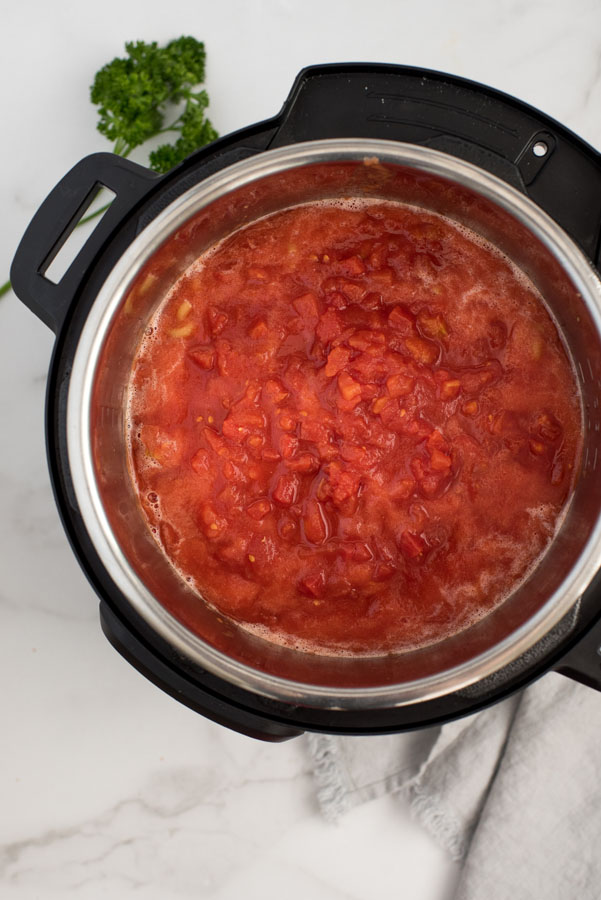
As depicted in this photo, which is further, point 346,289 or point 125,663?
point 125,663

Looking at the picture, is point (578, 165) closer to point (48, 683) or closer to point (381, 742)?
point (381, 742)

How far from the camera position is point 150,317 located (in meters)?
2.09

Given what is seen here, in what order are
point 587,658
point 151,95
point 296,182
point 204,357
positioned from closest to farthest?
point 587,658
point 296,182
point 204,357
point 151,95

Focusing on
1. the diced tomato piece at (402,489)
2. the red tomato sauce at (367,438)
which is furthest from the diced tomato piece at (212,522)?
the diced tomato piece at (402,489)

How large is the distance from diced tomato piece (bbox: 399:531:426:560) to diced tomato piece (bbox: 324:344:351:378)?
0.43 metres

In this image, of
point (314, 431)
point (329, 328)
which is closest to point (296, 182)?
point (329, 328)

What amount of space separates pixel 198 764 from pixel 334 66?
1830mm

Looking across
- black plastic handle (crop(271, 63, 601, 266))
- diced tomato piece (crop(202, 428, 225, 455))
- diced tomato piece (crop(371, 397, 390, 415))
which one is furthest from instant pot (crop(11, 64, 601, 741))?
diced tomato piece (crop(371, 397, 390, 415))

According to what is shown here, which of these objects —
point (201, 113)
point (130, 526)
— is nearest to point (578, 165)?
point (201, 113)

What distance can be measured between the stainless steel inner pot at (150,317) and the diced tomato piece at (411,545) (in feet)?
0.79

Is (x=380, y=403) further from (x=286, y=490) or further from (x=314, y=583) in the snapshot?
(x=314, y=583)

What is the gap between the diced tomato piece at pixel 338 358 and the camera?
198 centimetres

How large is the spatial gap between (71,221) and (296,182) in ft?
1.69

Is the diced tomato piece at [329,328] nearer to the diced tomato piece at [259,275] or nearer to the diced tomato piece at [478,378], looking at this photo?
the diced tomato piece at [259,275]
